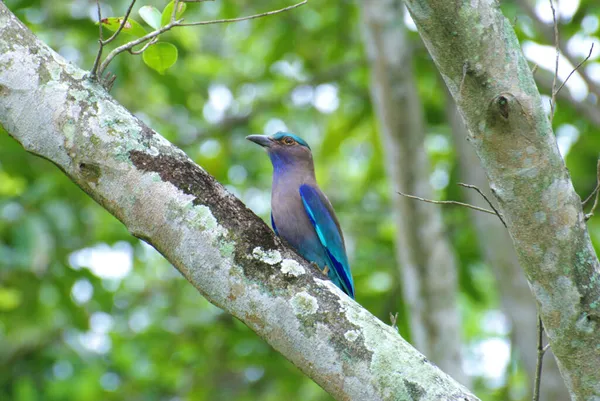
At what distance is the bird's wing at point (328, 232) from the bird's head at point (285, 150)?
238 mm

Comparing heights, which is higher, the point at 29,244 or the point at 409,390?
the point at 409,390

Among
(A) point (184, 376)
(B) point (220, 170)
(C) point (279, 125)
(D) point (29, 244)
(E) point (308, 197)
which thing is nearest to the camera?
(E) point (308, 197)

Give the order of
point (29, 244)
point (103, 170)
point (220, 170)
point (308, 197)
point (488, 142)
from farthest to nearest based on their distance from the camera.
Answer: point (220, 170)
point (29, 244)
point (308, 197)
point (103, 170)
point (488, 142)

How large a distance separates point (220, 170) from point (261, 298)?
488 cm

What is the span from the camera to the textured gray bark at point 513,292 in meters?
5.35

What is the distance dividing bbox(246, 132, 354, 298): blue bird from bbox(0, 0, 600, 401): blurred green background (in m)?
1.67

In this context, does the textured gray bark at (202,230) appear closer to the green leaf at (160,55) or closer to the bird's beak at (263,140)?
the green leaf at (160,55)

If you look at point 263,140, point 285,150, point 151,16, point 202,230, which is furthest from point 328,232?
point 202,230

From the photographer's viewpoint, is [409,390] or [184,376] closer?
[409,390]

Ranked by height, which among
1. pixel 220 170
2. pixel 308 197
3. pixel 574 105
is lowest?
pixel 220 170

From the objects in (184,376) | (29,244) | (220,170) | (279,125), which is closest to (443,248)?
(220,170)

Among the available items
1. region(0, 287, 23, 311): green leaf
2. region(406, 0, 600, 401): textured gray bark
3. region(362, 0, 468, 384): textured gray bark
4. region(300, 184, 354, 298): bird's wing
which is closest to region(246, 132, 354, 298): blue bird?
region(300, 184, 354, 298): bird's wing

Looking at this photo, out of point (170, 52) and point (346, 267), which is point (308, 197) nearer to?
point (346, 267)

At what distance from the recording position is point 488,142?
2.08 m
